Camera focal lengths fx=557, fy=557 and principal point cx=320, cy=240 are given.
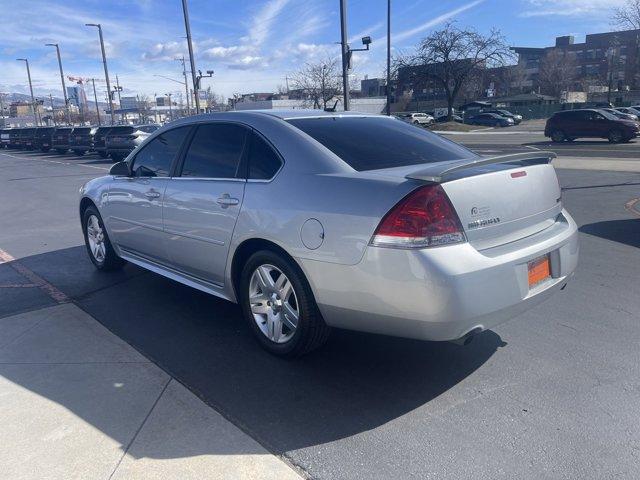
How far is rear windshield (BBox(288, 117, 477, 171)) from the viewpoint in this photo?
3670mm

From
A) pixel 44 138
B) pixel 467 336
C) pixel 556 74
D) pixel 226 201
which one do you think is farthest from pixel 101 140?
pixel 556 74

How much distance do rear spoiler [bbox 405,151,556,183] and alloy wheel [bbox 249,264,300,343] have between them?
1.11 metres

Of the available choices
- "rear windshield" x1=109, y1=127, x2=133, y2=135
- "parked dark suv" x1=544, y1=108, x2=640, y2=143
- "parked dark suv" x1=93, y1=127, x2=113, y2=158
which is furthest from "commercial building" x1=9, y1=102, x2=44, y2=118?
"parked dark suv" x1=544, y1=108, x2=640, y2=143

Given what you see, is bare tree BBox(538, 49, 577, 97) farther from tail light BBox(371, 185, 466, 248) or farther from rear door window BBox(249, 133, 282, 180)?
tail light BBox(371, 185, 466, 248)

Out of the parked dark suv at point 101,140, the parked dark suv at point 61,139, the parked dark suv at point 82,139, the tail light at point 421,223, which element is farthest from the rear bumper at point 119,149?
the tail light at point 421,223

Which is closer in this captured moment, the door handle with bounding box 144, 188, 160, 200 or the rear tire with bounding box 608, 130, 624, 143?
the door handle with bounding box 144, 188, 160, 200

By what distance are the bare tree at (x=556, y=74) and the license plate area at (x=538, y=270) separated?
9164cm

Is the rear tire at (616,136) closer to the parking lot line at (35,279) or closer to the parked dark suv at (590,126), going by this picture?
the parked dark suv at (590,126)

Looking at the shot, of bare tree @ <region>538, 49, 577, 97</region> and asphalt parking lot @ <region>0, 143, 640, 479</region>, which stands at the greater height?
bare tree @ <region>538, 49, 577, 97</region>

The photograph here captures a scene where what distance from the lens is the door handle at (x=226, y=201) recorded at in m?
3.86

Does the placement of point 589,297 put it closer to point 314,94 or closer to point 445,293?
point 445,293

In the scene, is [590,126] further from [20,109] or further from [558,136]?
[20,109]

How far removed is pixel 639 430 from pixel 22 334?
4.23 m

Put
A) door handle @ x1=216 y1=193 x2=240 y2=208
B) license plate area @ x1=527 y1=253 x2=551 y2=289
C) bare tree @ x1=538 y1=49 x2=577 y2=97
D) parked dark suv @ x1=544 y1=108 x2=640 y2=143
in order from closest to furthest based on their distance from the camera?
license plate area @ x1=527 y1=253 x2=551 y2=289 < door handle @ x1=216 y1=193 x2=240 y2=208 < parked dark suv @ x1=544 y1=108 x2=640 y2=143 < bare tree @ x1=538 y1=49 x2=577 y2=97
